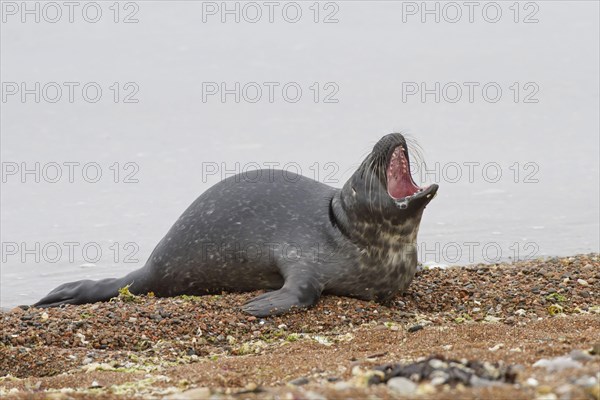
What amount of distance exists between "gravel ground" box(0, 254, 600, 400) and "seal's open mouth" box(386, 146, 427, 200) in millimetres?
708

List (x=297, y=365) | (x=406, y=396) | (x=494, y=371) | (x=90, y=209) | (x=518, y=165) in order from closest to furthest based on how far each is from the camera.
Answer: (x=406, y=396) < (x=494, y=371) < (x=297, y=365) < (x=90, y=209) < (x=518, y=165)

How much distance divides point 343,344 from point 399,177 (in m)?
1.76

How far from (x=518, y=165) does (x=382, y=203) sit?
19.2 ft

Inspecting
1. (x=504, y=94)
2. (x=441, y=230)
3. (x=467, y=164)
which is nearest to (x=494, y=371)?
(x=441, y=230)

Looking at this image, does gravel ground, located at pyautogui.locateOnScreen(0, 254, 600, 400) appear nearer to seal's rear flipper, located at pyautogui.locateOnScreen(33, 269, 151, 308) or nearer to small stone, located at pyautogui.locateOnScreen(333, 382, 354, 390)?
small stone, located at pyautogui.locateOnScreen(333, 382, 354, 390)

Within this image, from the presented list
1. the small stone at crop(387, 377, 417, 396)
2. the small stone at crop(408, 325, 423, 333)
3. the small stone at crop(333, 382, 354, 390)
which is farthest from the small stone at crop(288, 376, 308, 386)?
the small stone at crop(408, 325, 423, 333)

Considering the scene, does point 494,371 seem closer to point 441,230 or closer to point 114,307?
point 114,307

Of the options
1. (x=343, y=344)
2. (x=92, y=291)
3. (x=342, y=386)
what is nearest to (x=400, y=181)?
(x=343, y=344)

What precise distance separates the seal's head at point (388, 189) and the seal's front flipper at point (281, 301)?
70 cm

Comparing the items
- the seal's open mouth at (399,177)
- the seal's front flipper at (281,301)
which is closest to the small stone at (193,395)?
the seal's front flipper at (281,301)

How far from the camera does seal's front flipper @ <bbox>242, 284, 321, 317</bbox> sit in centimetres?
638

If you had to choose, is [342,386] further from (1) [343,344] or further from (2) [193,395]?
(1) [343,344]

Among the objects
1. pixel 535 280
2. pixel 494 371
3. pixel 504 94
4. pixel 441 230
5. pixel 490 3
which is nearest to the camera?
pixel 494 371

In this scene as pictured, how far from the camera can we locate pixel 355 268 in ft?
23.0
